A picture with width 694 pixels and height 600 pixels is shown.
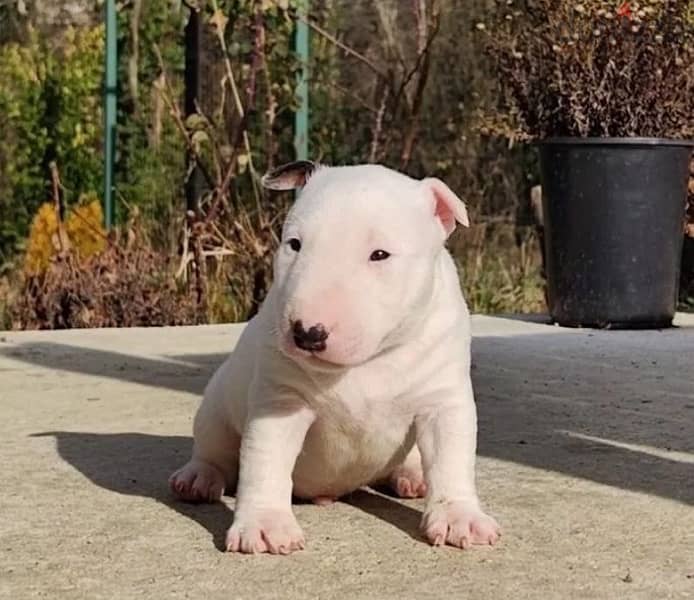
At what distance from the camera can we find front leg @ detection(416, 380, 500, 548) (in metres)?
2.60

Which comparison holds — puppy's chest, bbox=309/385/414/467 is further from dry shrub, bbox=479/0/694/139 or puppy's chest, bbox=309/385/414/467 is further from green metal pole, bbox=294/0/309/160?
green metal pole, bbox=294/0/309/160

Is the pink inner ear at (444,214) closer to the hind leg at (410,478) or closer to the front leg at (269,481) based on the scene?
the front leg at (269,481)

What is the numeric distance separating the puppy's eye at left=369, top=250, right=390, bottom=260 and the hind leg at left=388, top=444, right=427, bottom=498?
623mm

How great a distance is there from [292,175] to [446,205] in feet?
0.95

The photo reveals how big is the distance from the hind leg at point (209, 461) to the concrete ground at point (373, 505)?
0.13ft

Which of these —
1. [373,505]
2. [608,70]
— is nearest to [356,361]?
[373,505]

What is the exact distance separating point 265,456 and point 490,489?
669mm

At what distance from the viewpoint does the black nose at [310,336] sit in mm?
2350

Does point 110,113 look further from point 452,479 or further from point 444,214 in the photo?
point 452,479

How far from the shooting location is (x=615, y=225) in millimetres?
6633

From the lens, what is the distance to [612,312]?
663 centimetres

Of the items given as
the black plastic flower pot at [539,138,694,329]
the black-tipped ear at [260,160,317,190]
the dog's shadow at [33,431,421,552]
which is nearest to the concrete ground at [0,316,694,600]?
the dog's shadow at [33,431,421,552]

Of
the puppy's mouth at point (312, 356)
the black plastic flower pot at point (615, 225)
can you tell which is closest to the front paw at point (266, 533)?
the puppy's mouth at point (312, 356)

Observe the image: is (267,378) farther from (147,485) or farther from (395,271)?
(147,485)
